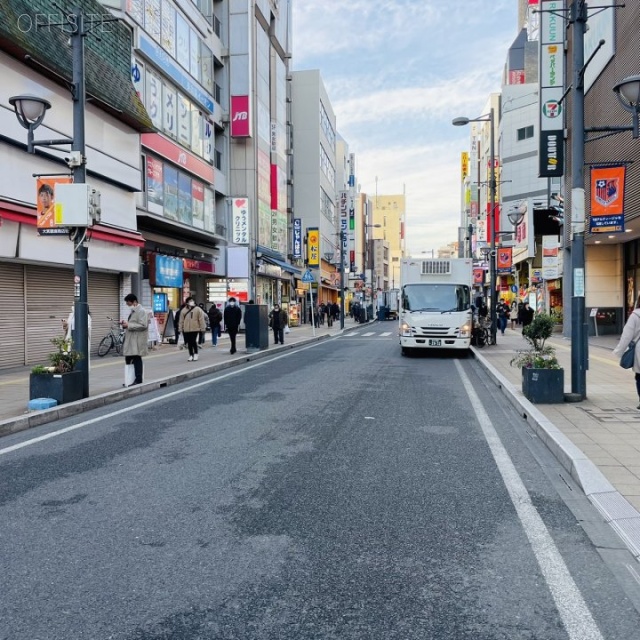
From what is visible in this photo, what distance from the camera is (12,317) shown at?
52.0 feet

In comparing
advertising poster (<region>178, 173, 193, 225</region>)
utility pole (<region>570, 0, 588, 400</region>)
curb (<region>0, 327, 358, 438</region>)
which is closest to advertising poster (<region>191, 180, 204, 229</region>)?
advertising poster (<region>178, 173, 193, 225</region>)

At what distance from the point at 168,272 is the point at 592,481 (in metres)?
22.4

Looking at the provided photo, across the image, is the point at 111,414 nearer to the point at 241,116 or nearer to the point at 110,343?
the point at 110,343

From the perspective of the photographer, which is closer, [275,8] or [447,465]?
[447,465]

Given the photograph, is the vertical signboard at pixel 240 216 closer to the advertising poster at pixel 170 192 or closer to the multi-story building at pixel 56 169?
the advertising poster at pixel 170 192

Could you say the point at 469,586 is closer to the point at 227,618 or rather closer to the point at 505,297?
the point at 227,618

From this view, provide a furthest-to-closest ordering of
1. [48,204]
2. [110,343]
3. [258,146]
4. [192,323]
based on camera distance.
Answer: [258,146] → [110,343] → [192,323] → [48,204]

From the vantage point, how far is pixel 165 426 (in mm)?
8297

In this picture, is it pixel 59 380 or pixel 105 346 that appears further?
pixel 105 346

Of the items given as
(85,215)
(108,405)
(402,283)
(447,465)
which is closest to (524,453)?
(447,465)

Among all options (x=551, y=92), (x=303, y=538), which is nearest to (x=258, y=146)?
(x=551, y=92)

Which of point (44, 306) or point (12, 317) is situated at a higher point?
point (44, 306)

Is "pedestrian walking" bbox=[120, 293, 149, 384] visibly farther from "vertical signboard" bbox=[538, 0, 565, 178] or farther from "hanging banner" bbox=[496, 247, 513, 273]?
"hanging banner" bbox=[496, 247, 513, 273]

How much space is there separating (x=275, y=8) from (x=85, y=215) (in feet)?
131
